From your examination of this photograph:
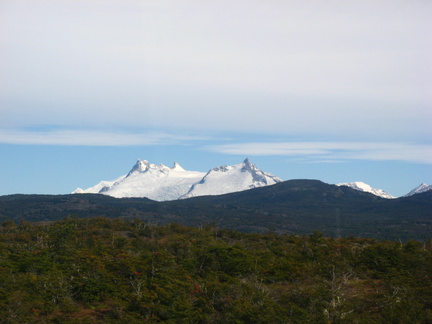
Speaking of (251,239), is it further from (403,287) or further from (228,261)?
(403,287)

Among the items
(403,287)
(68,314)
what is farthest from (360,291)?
(68,314)

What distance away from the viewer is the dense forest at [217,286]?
168 feet

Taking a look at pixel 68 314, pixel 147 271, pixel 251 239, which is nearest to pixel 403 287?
pixel 147 271

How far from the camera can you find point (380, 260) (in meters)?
73.6

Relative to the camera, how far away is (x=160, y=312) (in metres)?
52.0

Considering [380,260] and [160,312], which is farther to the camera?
[380,260]

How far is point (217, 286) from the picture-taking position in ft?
189

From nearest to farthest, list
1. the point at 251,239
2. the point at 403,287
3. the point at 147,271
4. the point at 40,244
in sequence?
the point at 403,287, the point at 147,271, the point at 40,244, the point at 251,239

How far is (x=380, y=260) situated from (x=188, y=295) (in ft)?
100

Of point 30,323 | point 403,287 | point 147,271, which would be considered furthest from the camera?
point 147,271

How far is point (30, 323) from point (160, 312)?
12191 millimetres

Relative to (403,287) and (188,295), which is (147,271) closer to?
(188,295)

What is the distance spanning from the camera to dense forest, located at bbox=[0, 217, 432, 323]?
168ft

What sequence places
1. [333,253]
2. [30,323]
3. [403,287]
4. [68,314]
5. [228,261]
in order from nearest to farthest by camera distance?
1. [30,323]
2. [68,314]
3. [403,287]
4. [228,261]
5. [333,253]
